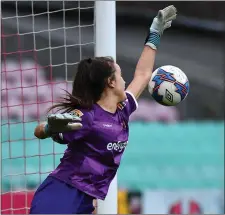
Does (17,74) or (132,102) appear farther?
(17,74)

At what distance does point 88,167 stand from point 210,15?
37.9ft

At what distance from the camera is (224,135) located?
1266cm

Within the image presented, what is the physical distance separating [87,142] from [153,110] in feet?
30.4

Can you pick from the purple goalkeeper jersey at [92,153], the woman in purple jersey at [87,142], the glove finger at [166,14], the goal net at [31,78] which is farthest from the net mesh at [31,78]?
the purple goalkeeper jersey at [92,153]

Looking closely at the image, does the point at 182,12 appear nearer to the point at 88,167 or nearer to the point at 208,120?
the point at 208,120

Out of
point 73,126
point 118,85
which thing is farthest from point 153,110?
point 73,126

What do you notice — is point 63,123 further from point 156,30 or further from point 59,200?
point 156,30

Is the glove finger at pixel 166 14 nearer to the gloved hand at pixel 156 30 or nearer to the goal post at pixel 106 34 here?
the gloved hand at pixel 156 30

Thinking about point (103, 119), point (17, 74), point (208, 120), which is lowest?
point (208, 120)

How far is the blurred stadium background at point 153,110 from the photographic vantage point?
35.6 feet

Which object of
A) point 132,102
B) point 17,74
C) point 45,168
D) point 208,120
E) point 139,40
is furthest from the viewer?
point 139,40

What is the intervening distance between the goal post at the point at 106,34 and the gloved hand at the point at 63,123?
136 cm

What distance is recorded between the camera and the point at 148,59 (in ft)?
15.3

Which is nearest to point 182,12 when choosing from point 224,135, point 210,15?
point 210,15
